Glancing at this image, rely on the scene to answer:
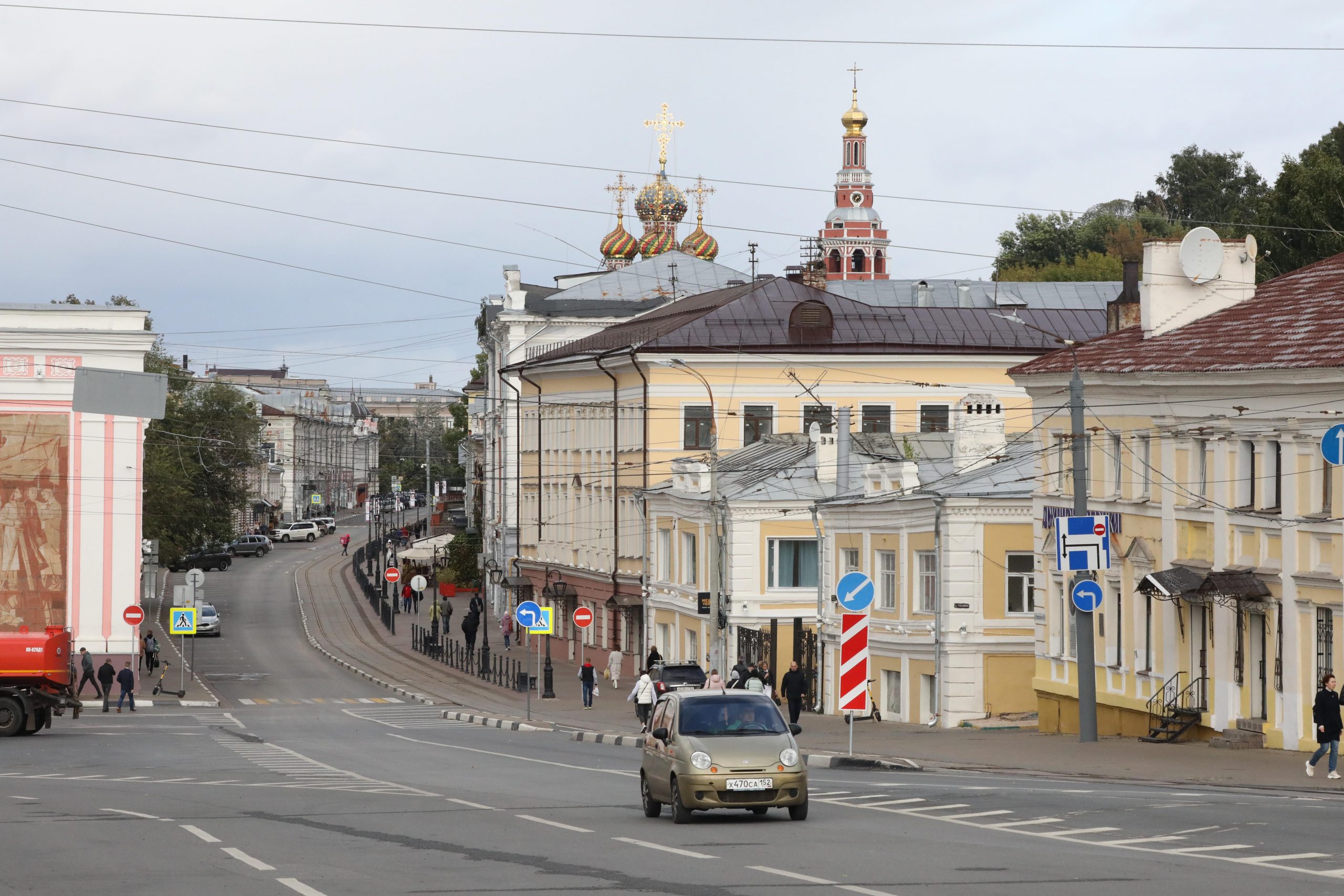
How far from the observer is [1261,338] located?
29.3 m

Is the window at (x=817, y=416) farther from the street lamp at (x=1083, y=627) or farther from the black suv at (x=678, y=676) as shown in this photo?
the street lamp at (x=1083, y=627)

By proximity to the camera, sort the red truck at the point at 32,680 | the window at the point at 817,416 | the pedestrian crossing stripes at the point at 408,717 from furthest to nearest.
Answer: the window at the point at 817,416
the pedestrian crossing stripes at the point at 408,717
the red truck at the point at 32,680

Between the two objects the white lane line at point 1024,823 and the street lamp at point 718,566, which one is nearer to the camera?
the white lane line at point 1024,823

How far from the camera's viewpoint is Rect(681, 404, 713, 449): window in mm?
58031

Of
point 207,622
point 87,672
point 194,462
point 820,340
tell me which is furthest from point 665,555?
point 194,462

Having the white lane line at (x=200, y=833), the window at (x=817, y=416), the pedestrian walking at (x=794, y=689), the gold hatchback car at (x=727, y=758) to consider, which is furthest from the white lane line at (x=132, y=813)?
the window at (x=817, y=416)

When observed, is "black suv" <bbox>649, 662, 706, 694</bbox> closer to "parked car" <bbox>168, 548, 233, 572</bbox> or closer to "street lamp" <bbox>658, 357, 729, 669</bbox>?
"street lamp" <bbox>658, 357, 729, 669</bbox>

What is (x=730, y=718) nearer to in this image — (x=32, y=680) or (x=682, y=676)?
(x=682, y=676)

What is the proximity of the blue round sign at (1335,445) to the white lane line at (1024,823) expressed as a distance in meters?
9.58

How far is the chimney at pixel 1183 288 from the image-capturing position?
114 feet

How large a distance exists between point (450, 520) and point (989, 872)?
370 feet

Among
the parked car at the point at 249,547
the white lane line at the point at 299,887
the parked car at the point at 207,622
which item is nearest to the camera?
the white lane line at the point at 299,887

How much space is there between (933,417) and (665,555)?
10.9 metres

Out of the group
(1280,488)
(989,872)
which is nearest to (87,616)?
(1280,488)
